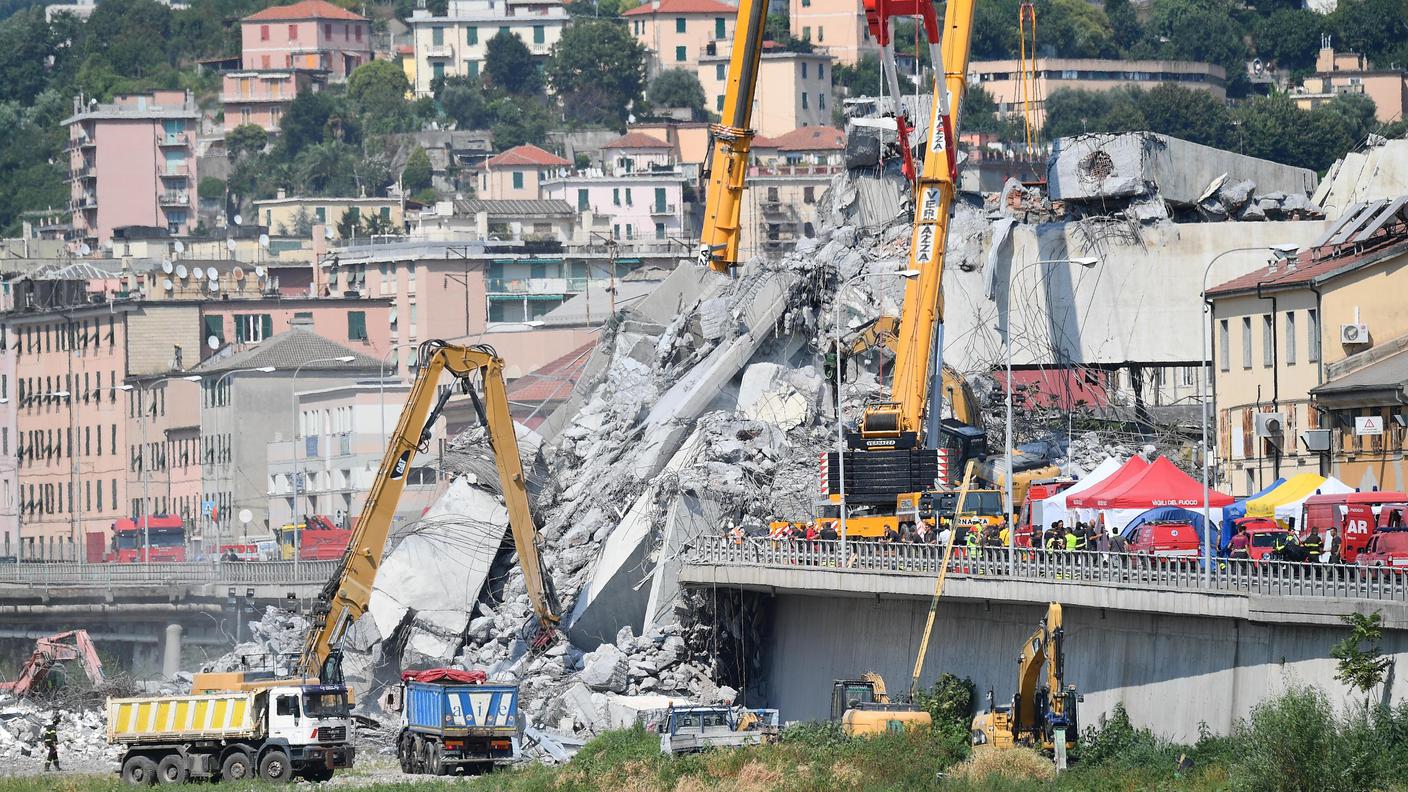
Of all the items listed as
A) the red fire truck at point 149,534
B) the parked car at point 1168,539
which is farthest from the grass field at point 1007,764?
the red fire truck at point 149,534

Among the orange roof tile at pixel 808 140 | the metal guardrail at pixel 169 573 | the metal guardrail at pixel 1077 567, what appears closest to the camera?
the metal guardrail at pixel 1077 567

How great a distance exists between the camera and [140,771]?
185ft

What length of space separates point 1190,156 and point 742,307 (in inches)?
615

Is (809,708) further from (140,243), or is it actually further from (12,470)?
(140,243)

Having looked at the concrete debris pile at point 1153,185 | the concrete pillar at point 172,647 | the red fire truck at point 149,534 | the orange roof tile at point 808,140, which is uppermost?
the orange roof tile at point 808,140

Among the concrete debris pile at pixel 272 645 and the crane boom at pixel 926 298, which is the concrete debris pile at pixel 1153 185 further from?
the concrete debris pile at pixel 272 645

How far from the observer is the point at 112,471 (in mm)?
138125

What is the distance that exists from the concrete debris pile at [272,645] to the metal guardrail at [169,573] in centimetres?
580

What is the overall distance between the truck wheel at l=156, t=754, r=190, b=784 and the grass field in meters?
1.08

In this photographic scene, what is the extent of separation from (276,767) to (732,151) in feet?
A: 82.4

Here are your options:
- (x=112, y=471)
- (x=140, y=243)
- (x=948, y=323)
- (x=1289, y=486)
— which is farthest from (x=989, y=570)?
(x=140, y=243)

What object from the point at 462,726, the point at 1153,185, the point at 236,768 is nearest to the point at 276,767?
the point at 236,768

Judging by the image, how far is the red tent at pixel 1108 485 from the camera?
58.2 metres

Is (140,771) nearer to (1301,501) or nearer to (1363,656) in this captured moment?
(1301,501)
